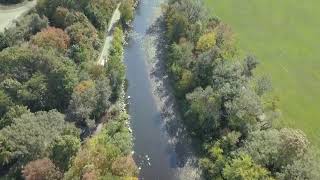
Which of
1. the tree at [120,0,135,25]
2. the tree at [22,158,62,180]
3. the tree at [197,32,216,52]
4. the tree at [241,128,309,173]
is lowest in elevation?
the tree at [22,158,62,180]

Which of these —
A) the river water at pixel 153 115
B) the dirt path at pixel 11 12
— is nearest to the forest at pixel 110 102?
the river water at pixel 153 115

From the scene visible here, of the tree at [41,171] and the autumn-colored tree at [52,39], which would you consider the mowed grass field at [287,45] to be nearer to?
the tree at [41,171]

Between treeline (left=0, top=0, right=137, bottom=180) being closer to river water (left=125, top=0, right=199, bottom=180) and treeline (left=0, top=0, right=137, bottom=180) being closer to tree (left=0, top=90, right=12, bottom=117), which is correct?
tree (left=0, top=90, right=12, bottom=117)

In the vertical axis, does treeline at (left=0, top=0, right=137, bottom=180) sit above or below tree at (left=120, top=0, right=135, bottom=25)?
below

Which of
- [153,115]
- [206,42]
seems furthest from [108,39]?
[153,115]

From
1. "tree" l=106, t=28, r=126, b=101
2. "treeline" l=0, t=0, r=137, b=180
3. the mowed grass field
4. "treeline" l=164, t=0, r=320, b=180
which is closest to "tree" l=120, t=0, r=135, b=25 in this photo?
"treeline" l=0, t=0, r=137, b=180

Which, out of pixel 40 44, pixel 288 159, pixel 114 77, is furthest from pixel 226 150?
pixel 40 44

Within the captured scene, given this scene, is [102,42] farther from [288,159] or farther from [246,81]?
[288,159]
